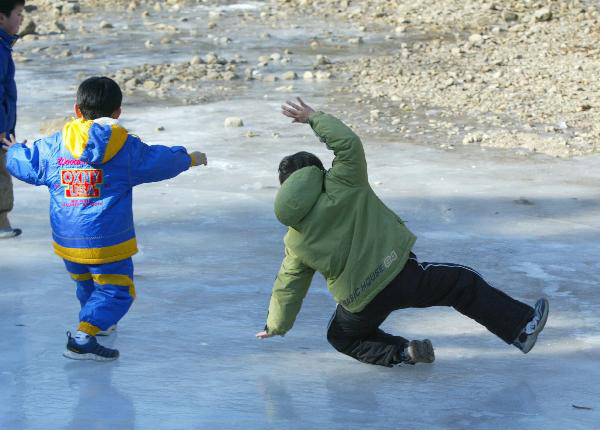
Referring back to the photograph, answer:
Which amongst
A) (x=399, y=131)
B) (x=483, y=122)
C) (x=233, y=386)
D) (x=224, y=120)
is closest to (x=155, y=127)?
(x=224, y=120)

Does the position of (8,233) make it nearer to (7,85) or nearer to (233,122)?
(7,85)

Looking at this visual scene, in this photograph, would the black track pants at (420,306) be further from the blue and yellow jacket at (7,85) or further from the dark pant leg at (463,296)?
the blue and yellow jacket at (7,85)

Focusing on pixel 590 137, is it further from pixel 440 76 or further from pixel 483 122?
pixel 440 76

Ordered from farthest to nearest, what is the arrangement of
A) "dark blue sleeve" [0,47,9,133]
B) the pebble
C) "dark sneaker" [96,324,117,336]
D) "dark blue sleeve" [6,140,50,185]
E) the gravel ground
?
1. the pebble
2. the gravel ground
3. "dark blue sleeve" [0,47,9,133]
4. "dark sneaker" [96,324,117,336]
5. "dark blue sleeve" [6,140,50,185]

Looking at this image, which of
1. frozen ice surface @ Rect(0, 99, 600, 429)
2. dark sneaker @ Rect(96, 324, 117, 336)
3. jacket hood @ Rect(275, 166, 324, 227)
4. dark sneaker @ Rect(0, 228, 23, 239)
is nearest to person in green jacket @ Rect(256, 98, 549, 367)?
jacket hood @ Rect(275, 166, 324, 227)

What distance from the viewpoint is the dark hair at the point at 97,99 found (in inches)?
193

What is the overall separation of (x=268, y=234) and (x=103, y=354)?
225 cm

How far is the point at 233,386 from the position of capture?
468 cm

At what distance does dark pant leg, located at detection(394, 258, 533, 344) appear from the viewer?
475 centimetres

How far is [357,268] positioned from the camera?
465 cm

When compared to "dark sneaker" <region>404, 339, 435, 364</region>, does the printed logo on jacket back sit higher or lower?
higher

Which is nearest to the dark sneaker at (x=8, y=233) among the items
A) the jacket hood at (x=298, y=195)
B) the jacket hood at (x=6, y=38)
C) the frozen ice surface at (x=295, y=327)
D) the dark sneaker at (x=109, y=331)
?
the frozen ice surface at (x=295, y=327)

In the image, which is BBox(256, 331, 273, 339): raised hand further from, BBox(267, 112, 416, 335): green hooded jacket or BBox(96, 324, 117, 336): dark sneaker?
BBox(96, 324, 117, 336): dark sneaker

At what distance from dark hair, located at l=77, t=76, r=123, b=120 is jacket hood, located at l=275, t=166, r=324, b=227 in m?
0.87
